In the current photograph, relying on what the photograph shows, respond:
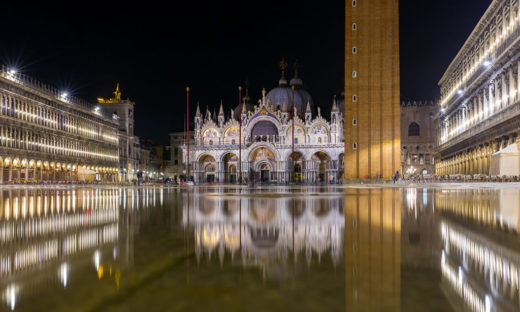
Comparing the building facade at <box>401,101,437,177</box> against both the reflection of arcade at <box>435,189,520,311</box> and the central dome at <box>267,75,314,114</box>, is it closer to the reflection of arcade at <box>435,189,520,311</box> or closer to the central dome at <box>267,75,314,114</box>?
the central dome at <box>267,75,314,114</box>

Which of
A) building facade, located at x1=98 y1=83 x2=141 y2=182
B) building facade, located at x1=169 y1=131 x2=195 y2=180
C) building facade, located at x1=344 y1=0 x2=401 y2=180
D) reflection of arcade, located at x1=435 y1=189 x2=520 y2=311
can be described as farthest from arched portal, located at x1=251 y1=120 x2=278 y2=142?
reflection of arcade, located at x1=435 y1=189 x2=520 y2=311

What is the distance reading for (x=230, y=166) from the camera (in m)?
81.7

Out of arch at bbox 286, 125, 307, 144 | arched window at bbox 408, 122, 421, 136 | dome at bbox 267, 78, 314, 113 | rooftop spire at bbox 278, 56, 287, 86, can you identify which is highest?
rooftop spire at bbox 278, 56, 287, 86

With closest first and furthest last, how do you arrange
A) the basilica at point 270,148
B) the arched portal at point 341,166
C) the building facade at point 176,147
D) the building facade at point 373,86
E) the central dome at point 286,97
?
1. the building facade at point 373,86
2. the basilica at point 270,148
3. the arched portal at point 341,166
4. the central dome at point 286,97
5. the building facade at point 176,147

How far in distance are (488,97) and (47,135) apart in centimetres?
5723

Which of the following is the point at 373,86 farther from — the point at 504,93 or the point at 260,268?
the point at 260,268

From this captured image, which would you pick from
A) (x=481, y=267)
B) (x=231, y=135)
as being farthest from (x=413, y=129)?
(x=481, y=267)

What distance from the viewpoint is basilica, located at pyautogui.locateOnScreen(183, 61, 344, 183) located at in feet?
244

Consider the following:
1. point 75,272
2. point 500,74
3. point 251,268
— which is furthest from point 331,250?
point 500,74

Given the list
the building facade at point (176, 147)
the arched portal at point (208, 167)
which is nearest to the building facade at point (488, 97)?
the arched portal at point (208, 167)

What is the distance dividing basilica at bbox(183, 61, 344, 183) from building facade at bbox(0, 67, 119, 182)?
721 inches

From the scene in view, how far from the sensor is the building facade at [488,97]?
33.2 metres

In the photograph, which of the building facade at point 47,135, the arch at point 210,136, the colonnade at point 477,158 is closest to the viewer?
the colonnade at point 477,158

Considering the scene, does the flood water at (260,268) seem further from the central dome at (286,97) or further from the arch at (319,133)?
the central dome at (286,97)
